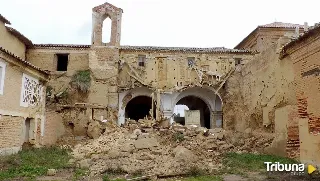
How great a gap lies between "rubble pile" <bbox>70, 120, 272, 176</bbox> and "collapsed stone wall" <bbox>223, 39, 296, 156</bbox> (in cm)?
95

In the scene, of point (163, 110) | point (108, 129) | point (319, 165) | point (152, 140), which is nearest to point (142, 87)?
point (163, 110)

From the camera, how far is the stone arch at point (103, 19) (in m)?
20.3

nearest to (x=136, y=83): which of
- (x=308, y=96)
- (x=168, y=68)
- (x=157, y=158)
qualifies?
(x=168, y=68)

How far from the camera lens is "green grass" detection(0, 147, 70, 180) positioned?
362 inches

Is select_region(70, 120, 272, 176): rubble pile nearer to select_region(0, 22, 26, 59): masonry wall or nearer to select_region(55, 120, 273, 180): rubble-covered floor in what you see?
select_region(55, 120, 273, 180): rubble-covered floor

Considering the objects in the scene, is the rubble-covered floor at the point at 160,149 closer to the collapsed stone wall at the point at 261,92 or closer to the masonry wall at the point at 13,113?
the collapsed stone wall at the point at 261,92

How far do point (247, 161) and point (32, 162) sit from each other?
308 inches

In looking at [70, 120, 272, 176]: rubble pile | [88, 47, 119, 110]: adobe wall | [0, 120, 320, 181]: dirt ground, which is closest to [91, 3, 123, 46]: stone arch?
[88, 47, 119, 110]: adobe wall

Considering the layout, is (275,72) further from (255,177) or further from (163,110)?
(163,110)

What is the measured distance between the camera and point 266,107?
42.5 feet

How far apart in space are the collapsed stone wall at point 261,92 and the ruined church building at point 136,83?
0.14 feet

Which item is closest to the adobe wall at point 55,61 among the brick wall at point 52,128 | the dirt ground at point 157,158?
the brick wall at point 52,128

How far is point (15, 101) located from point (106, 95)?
23.4ft

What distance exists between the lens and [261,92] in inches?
536
